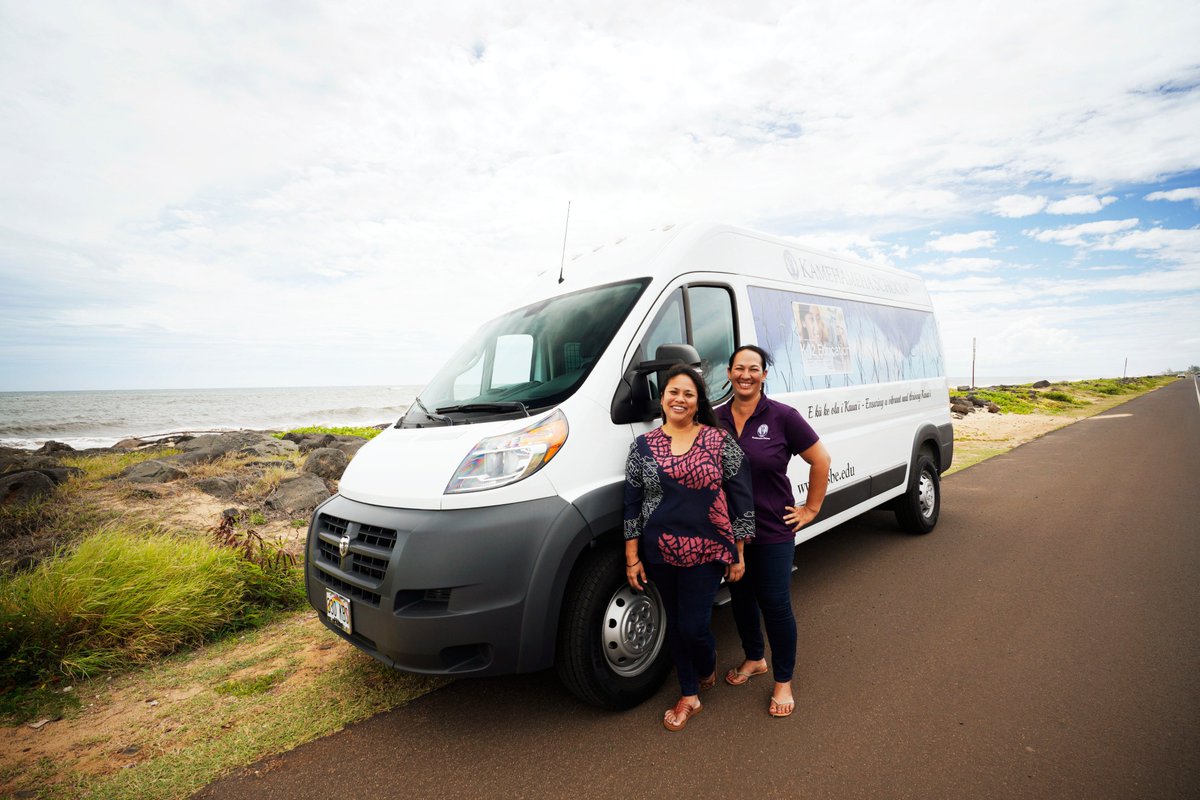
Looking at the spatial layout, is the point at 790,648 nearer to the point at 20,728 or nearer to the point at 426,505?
the point at 426,505

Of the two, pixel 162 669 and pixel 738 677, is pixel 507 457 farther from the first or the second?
pixel 162 669

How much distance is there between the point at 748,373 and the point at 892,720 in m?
1.79

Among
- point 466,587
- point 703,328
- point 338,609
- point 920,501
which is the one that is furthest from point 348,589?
point 920,501

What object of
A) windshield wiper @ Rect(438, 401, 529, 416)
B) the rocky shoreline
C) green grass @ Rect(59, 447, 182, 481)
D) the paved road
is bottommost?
the paved road

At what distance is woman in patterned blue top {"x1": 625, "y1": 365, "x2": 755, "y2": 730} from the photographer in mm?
2531

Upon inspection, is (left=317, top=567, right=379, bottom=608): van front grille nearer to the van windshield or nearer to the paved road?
the paved road

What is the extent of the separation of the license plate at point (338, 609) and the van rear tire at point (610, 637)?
100 cm

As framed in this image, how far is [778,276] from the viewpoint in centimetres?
412

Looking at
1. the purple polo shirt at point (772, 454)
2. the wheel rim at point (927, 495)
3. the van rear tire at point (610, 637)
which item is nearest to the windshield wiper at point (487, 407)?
the van rear tire at point (610, 637)

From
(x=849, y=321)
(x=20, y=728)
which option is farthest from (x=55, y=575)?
(x=849, y=321)

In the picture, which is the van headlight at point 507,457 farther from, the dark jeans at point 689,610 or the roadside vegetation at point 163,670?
the roadside vegetation at point 163,670

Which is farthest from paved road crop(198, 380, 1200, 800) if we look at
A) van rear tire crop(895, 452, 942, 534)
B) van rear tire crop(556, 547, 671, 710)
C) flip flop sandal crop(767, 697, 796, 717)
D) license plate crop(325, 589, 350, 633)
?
van rear tire crop(895, 452, 942, 534)

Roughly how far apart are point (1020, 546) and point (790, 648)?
154 inches

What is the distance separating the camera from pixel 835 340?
15.2 ft
